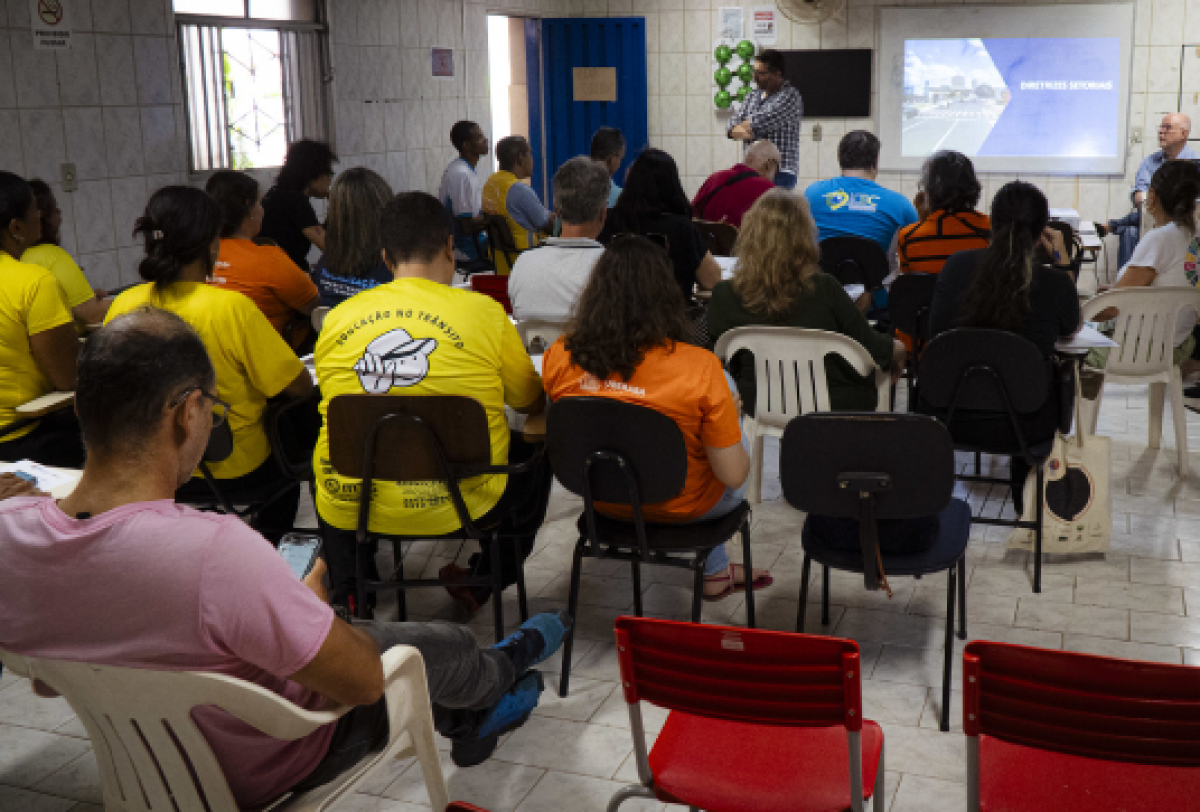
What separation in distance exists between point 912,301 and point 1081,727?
118 inches

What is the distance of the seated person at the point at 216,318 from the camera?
3.05m

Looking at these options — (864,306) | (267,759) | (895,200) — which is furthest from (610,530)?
(895,200)

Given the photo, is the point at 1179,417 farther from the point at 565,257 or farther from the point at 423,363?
the point at 423,363

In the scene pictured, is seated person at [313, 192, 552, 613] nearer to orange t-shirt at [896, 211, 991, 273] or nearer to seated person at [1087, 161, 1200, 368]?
orange t-shirt at [896, 211, 991, 273]

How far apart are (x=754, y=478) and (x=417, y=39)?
5.09 metres

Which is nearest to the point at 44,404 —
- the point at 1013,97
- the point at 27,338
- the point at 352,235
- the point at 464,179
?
the point at 27,338

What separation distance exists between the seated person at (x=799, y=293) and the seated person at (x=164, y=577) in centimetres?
227

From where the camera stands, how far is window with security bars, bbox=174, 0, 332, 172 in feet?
20.2

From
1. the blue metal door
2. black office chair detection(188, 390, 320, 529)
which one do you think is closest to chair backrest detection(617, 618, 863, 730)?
black office chair detection(188, 390, 320, 529)

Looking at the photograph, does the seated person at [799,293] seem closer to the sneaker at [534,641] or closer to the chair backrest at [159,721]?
the sneaker at [534,641]

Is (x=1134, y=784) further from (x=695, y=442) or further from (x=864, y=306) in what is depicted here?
(x=864, y=306)

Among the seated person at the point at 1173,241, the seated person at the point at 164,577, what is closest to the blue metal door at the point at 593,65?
the seated person at the point at 1173,241

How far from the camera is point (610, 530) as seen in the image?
2848 mm

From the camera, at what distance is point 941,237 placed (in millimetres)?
4578
